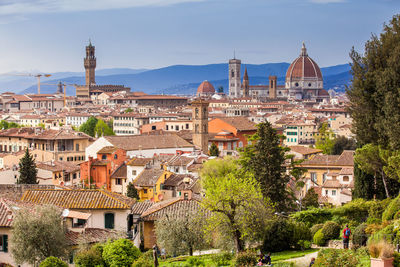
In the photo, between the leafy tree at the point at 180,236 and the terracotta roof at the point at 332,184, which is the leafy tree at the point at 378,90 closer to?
the leafy tree at the point at 180,236

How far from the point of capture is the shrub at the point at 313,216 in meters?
23.3

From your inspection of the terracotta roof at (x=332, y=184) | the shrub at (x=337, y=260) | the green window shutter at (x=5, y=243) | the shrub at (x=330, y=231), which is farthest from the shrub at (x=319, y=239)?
the terracotta roof at (x=332, y=184)

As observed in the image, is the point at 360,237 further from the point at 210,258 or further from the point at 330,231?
the point at 210,258

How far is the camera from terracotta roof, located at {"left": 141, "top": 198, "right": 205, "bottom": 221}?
23052 mm

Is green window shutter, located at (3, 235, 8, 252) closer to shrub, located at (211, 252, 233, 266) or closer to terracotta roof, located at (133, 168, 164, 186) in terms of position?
shrub, located at (211, 252, 233, 266)

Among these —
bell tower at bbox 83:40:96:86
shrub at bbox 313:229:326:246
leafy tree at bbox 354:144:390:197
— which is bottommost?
shrub at bbox 313:229:326:246

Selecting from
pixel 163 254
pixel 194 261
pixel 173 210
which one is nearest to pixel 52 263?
pixel 194 261

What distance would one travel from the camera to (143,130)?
86562mm

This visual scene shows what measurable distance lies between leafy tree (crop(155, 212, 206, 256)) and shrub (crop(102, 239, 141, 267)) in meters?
3.74

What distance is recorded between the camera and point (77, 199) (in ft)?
72.2

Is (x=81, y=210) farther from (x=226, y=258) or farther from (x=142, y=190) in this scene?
(x=142, y=190)

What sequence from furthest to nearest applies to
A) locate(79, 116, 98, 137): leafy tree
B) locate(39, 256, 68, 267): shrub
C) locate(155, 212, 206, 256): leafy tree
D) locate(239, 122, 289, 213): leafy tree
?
locate(79, 116, 98, 137): leafy tree → locate(239, 122, 289, 213): leafy tree → locate(155, 212, 206, 256): leafy tree → locate(39, 256, 68, 267): shrub

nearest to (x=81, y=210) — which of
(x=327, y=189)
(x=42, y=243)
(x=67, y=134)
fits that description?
(x=42, y=243)

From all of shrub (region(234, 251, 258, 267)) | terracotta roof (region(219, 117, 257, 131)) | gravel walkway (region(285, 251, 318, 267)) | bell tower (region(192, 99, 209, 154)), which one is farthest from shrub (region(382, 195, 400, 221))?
terracotta roof (region(219, 117, 257, 131))
